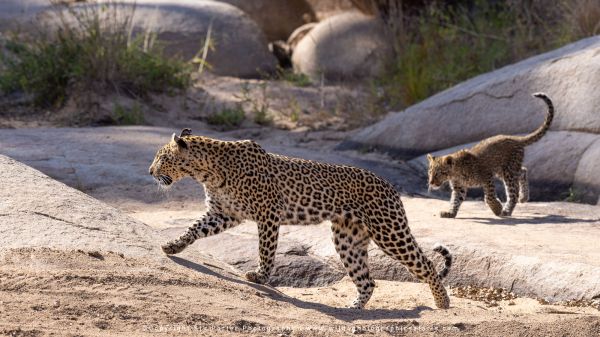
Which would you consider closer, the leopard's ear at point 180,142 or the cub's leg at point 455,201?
the leopard's ear at point 180,142

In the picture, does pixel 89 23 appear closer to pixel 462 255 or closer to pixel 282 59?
pixel 282 59

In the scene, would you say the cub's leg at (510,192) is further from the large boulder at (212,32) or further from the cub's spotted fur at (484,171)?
the large boulder at (212,32)

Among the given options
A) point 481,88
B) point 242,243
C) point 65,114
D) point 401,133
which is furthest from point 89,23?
point 242,243

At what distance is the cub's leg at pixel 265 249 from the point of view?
7039mm

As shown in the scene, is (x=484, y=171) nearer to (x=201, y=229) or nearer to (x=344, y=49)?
(x=201, y=229)

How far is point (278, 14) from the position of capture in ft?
68.2

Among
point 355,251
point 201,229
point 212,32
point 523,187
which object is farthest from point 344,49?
point 201,229

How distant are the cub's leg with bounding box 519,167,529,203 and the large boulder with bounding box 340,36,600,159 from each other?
1.35 meters

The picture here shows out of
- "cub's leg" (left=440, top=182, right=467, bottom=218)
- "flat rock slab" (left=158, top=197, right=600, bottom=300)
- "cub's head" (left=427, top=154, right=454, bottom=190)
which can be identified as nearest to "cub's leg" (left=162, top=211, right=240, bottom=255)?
"flat rock slab" (left=158, top=197, right=600, bottom=300)

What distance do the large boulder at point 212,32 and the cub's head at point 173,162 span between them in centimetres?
1027

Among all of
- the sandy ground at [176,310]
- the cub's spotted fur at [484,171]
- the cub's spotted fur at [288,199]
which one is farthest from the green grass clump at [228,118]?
→ the sandy ground at [176,310]

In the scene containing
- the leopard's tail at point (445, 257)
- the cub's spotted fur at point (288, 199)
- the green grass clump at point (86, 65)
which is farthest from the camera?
the green grass clump at point (86, 65)

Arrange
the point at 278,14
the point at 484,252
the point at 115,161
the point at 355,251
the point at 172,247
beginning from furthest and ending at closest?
the point at 278,14
the point at 115,161
the point at 484,252
the point at 355,251
the point at 172,247

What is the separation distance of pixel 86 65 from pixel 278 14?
23.3 feet
